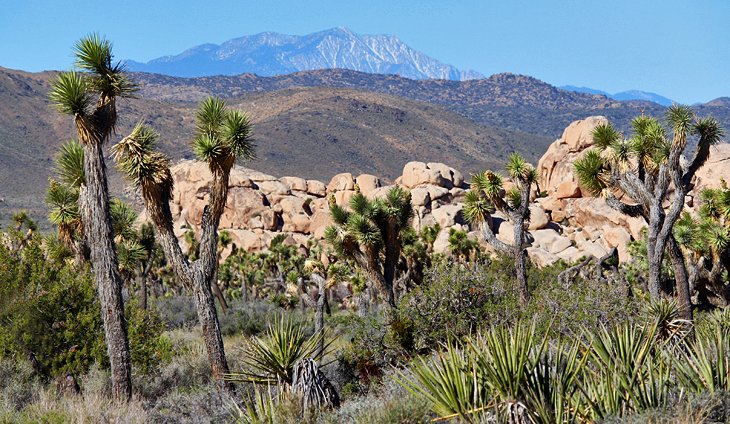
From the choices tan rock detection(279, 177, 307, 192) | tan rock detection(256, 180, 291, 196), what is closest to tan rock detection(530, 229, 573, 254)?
tan rock detection(256, 180, 291, 196)

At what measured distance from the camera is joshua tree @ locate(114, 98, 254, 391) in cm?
1266

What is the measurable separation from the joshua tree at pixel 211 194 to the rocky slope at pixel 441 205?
3404 centimetres

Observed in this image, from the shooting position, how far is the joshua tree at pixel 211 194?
41.5 ft

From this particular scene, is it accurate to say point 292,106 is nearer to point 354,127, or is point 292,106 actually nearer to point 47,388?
point 354,127

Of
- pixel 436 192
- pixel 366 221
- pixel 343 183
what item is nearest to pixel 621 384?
pixel 366 221

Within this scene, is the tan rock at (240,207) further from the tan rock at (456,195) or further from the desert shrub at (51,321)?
the desert shrub at (51,321)

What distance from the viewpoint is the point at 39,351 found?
14.1 metres

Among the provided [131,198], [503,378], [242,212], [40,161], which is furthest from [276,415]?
[40,161]

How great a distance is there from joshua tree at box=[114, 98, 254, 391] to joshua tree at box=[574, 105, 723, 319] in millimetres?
9698

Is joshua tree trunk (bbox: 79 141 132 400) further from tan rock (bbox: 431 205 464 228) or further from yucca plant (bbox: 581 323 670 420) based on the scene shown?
tan rock (bbox: 431 205 464 228)

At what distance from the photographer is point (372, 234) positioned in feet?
67.7

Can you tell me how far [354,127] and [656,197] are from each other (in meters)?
120

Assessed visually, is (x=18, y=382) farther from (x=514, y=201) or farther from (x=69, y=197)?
(x=514, y=201)

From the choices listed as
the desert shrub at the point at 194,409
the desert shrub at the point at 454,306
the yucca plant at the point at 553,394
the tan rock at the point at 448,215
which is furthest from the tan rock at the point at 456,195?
the yucca plant at the point at 553,394
